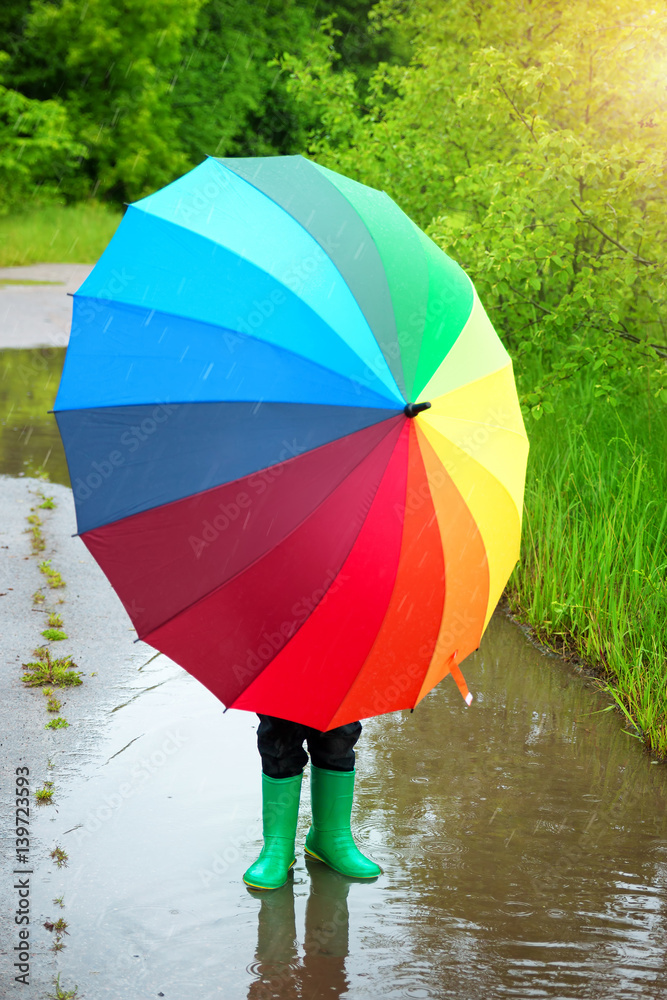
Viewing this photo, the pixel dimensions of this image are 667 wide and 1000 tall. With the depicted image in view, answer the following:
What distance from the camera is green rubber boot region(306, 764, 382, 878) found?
3.69 metres

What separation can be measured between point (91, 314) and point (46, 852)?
199cm

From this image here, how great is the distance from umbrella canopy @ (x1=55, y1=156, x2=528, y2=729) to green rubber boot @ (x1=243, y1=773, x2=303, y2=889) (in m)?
0.84

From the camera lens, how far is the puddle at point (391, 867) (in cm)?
325

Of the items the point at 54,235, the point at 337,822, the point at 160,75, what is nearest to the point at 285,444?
the point at 337,822

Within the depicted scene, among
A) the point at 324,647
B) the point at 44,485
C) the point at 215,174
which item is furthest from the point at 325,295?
the point at 44,485

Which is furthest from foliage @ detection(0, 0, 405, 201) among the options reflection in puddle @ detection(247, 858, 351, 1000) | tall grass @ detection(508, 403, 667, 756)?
reflection in puddle @ detection(247, 858, 351, 1000)

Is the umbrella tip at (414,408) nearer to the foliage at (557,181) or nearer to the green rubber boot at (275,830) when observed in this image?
the green rubber boot at (275,830)

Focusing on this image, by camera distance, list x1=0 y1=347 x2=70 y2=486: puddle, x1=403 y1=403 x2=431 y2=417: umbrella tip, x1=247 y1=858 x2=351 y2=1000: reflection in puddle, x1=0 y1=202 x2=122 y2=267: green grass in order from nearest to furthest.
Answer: x1=403 y1=403 x2=431 y2=417: umbrella tip → x1=247 y1=858 x2=351 y2=1000: reflection in puddle → x1=0 y1=347 x2=70 y2=486: puddle → x1=0 y1=202 x2=122 y2=267: green grass

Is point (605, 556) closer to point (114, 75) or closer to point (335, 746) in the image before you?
point (335, 746)

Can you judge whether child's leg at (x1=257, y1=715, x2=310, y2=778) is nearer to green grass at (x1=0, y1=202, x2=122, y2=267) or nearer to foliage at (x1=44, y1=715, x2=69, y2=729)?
foliage at (x1=44, y1=715, x2=69, y2=729)

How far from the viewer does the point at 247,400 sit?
2666 millimetres

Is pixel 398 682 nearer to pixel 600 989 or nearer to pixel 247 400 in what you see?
pixel 247 400

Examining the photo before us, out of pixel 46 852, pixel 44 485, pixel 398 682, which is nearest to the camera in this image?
pixel 398 682

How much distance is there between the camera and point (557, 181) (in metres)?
6.46
